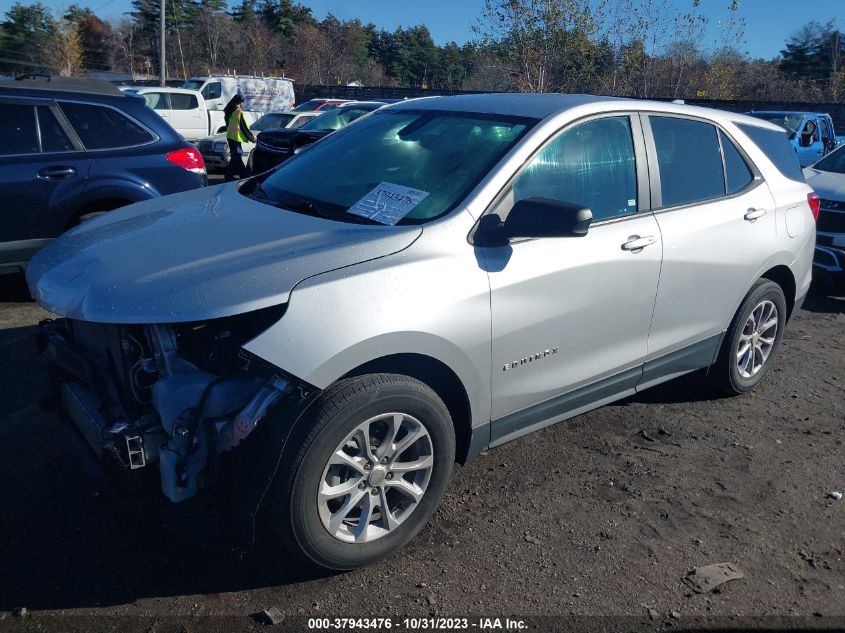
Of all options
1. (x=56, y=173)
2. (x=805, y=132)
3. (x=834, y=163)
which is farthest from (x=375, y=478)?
(x=805, y=132)

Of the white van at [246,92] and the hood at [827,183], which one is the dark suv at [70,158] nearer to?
the hood at [827,183]

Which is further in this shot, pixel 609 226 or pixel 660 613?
pixel 609 226

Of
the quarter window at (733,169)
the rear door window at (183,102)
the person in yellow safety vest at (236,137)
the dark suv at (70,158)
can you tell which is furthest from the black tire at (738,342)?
the rear door window at (183,102)

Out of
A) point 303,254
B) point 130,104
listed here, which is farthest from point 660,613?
point 130,104

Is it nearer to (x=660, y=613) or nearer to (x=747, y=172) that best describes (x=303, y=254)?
(x=660, y=613)

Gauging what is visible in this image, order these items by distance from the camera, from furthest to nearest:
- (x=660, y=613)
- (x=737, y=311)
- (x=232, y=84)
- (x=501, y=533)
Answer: (x=232, y=84) → (x=737, y=311) → (x=501, y=533) → (x=660, y=613)

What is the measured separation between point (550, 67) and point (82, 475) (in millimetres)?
22609

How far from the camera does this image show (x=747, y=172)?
14.8 ft

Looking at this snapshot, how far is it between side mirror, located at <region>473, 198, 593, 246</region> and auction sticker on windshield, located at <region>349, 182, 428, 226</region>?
1.15ft

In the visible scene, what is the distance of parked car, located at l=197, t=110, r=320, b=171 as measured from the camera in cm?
1604

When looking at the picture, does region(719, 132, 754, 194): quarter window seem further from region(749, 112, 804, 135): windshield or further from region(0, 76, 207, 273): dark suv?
region(749, 112, 804, 135): windshield

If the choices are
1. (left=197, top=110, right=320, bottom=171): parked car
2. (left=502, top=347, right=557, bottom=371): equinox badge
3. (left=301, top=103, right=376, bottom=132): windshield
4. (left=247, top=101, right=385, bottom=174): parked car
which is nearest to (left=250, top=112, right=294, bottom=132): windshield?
(left=197, top=110, right=320, bottom=171): parked car

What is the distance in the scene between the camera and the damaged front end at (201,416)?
2.54 m

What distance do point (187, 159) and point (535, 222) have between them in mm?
4528
